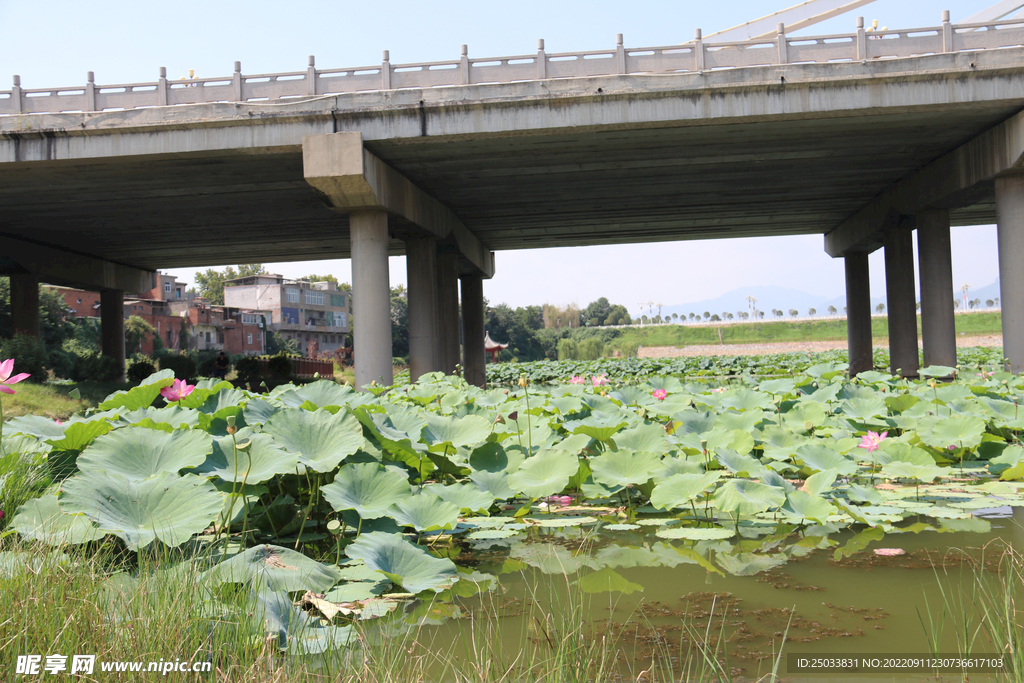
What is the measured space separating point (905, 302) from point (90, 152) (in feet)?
75.9

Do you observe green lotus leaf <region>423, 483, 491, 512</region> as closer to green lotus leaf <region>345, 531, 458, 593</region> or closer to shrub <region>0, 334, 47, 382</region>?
green lotus leaf <region>345, 531, 458, 593</region>

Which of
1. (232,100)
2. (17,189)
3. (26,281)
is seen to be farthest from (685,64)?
(26,281)

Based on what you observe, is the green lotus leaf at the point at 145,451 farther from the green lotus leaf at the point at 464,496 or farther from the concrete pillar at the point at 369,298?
the concrete pillar at the point at 369,298

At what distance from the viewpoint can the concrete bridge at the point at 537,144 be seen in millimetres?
13797

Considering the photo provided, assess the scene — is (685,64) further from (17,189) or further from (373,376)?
(17,189)

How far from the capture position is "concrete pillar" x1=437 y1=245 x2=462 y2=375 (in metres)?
21.8

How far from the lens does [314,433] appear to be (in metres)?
3.21

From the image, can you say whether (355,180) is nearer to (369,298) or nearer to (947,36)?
(369,298)

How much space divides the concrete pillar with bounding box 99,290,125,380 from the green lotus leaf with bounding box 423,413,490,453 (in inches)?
1143

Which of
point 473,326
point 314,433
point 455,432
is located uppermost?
point 473,326

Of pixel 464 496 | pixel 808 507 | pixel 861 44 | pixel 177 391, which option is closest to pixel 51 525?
pixel 464 496

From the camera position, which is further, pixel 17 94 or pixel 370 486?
pixel 17 94

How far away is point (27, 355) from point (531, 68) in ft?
53.4

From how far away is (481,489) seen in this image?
11.3 ft
